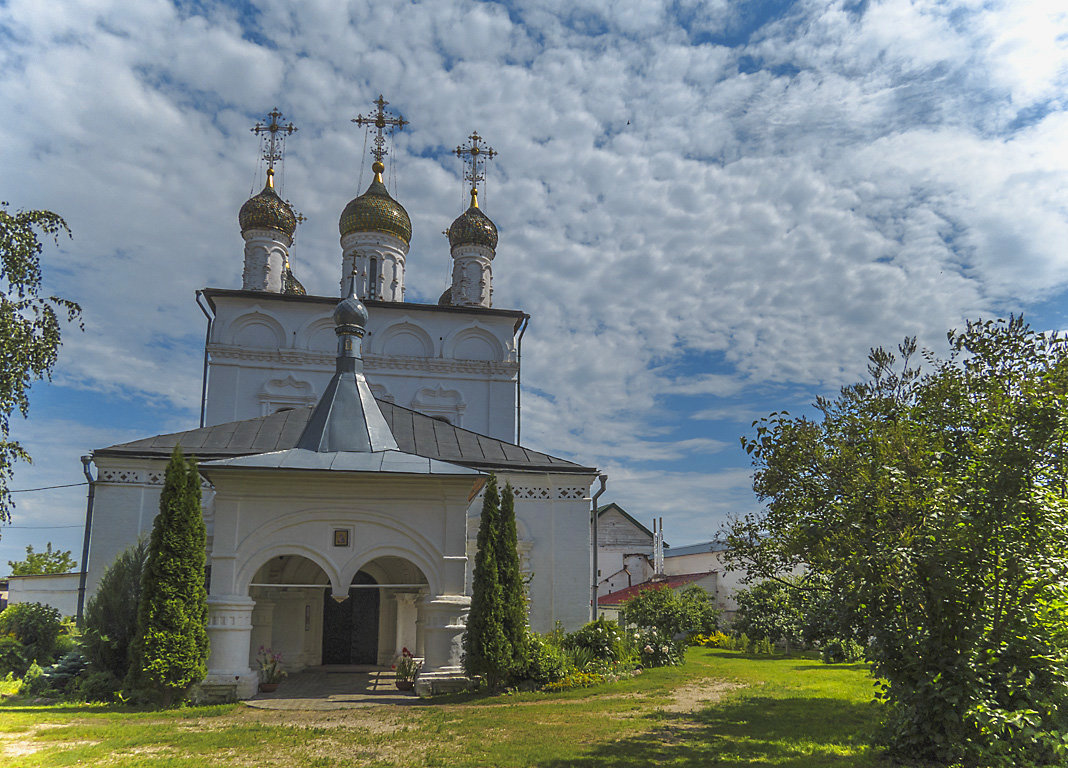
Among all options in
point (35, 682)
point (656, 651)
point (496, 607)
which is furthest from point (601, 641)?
point (35, 682)

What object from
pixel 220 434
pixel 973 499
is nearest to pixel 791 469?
pixel 973 499

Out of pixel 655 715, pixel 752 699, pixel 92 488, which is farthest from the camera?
pixel 92 488

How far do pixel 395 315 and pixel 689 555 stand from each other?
52.4ft

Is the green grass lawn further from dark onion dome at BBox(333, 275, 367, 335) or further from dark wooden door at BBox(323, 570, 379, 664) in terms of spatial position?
dark onion dome at BBox(333, 275, 367, 335)

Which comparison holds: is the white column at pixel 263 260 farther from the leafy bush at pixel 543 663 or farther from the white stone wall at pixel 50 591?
the leafy bush at pixel 543 663

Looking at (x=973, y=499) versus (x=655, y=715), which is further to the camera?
(x=655, y=715)

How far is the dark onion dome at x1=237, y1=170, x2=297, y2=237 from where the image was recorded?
22.2m

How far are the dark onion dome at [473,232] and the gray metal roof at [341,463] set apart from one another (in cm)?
1268

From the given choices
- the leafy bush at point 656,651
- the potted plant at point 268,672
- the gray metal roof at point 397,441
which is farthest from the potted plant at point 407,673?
the leafy bush at point 656,651

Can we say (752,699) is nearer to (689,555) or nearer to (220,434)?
(220,434)

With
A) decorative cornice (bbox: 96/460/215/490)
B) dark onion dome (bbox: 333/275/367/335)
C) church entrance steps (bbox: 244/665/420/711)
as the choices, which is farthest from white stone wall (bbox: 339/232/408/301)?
church entrance steps (bbox: 244/665/420/711)

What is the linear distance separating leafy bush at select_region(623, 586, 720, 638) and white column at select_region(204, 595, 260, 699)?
358 inches

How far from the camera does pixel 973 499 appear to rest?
20.8ft

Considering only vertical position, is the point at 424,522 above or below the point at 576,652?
above
